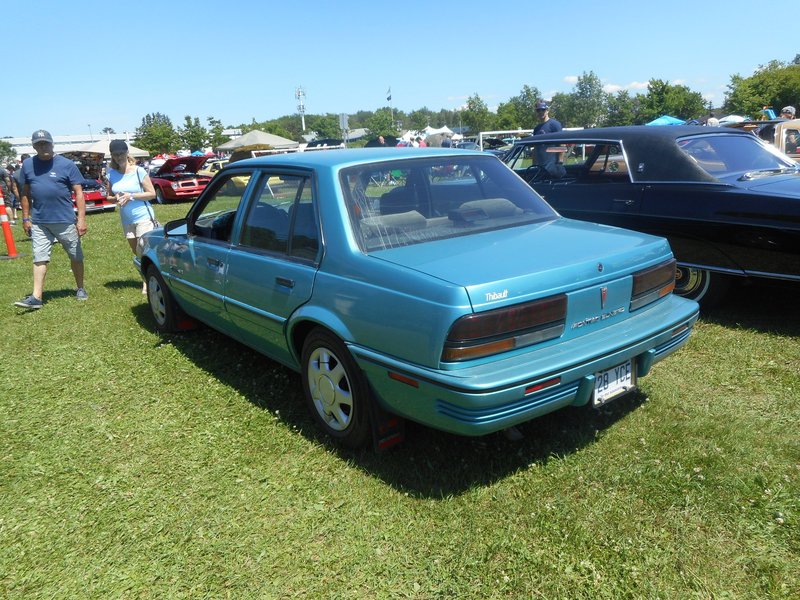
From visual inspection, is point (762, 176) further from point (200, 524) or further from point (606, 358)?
point (200, 524)

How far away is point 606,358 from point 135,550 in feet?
7.72

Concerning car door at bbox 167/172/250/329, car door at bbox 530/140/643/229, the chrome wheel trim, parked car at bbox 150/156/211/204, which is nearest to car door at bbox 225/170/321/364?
car door at bbox 167/172/250/329

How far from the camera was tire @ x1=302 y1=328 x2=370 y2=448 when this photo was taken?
307 cm

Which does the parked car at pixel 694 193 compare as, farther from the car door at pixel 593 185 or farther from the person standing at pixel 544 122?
the person standing at pixel 544 122

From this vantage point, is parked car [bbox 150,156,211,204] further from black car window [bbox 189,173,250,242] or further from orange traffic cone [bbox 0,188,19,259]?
black car window [bbox 189,173,250,242]

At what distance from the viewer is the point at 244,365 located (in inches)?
188

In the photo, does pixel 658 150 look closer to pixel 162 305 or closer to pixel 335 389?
pixel 335 389

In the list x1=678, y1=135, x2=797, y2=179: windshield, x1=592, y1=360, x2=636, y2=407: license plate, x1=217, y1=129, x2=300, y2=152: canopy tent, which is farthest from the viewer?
x1=217, y1=129, x2=300, y2=152: canopy tent

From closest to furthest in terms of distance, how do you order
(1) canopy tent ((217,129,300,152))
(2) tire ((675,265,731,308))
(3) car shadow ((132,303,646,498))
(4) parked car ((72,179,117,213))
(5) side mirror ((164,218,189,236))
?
(3) car shadow ((132,303,646,498)) < (5) side mirror ((164,218,189,236)) < (2) tire ((675,265,731,308)) < (4) parked car ((72,179,117,213)) < (1) canopy tent ((217,129,300,152))

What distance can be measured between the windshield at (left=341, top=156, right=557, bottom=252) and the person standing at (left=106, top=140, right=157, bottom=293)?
163 inches

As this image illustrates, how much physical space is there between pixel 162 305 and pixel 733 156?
5352 mm

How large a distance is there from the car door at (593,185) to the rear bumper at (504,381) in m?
2.62

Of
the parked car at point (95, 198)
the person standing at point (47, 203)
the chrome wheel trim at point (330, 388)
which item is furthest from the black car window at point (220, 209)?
the parked car at point (95, 198)

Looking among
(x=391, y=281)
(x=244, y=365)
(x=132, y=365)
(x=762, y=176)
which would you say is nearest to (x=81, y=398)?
(x=132, y=365)
